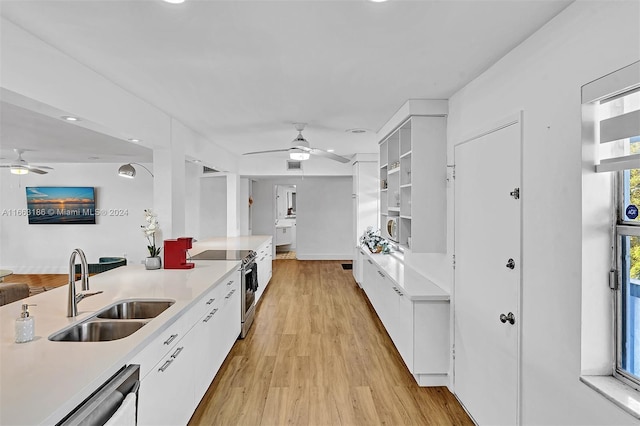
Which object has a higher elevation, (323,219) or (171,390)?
(323,219)

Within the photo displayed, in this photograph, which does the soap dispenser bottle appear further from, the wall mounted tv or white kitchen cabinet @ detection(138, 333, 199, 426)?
the wall mounted tv

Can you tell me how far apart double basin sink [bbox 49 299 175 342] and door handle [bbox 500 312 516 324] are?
207 cm

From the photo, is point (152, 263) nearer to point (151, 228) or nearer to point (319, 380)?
point (151, 228)

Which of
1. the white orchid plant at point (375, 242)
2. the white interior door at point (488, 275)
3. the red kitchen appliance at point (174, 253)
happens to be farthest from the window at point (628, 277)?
the white orchid plant at point (375, 242)

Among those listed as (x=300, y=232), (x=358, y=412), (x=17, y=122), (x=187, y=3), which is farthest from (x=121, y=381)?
(x=300, y=232)

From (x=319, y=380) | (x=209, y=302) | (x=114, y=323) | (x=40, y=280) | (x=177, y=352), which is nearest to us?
(x=114, y=323)

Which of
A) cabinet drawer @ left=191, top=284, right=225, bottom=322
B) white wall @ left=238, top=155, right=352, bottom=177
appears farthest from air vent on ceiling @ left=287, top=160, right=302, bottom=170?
cabinet drawer @ left=191, top=284, right=225, bottom=322

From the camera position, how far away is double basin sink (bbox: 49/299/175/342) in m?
1.94

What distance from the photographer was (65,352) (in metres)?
1.57

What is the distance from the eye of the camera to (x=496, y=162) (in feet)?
7.54

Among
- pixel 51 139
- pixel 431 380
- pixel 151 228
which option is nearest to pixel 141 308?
pixel 151 228

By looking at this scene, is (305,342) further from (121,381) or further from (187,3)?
(187,3)

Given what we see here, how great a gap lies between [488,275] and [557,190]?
85 centimetres

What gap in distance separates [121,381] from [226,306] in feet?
6.49
